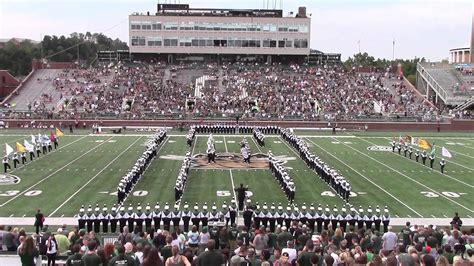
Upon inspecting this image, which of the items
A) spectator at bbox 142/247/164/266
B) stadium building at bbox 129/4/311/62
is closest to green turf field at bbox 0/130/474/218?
spectator at bbox 142/247/164/266

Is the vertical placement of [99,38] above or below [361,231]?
above

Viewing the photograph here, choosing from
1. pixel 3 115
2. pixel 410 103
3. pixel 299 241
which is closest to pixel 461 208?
pixel 299 241

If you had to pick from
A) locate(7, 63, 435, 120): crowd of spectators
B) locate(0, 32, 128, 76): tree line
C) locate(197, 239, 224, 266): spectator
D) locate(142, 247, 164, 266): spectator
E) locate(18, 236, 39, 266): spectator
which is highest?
locate(0, 32, 128, 76): tree line

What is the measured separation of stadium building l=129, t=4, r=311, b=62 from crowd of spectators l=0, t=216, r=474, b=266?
5298 centimetres

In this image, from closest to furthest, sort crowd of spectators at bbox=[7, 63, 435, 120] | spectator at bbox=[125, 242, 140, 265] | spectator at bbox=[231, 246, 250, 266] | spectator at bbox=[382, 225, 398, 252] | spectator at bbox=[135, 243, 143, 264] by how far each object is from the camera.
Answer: spectator at bbox=[231, 246, 250, 266] → spectator at bbox=[125, 242, 140, 265] → spectator at bbox=[135, 243, 143, 264] → spectator at bbox=[382, 225, 398, 252] → crowd of spectators at bbox=[7, 63, 435, 120]

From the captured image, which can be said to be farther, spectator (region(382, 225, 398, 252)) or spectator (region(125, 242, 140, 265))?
spectator (region(382, 225, 398, 252))

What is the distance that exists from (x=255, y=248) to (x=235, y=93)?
145 feet

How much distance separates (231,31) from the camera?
6406cm

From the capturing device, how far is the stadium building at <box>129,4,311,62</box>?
6378cm

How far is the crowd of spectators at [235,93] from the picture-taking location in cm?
4944

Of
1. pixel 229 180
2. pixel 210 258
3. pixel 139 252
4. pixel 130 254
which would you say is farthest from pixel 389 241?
pixel 229 180

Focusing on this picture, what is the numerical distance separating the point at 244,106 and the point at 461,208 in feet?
110

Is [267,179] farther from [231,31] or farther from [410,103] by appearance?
[231,31]

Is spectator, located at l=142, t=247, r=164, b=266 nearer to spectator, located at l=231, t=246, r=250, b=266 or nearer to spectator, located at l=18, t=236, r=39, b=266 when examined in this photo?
spectator, located at l=231, t=246, r=250, b=266
